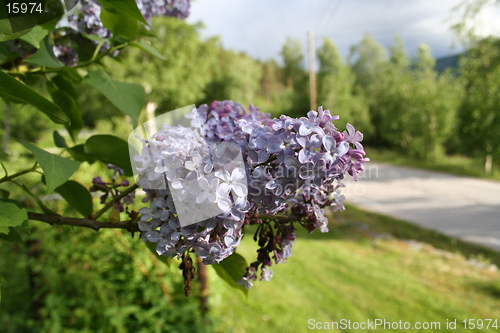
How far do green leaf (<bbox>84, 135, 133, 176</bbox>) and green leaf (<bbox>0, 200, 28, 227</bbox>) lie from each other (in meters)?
0.19

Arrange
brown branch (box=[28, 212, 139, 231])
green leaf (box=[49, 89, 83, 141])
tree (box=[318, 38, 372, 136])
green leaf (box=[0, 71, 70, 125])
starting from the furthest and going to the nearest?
tree (box=[318, 38, 372, 136]), green leaf (box=[49, 89, 83, 141]), brown branch (box=[28, 212, 139, 231]), green leaf (box=[0, 71, 70, 125])

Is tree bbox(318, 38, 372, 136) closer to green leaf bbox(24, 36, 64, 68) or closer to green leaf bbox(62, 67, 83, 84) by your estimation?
green leaf bbox(62, 67, 83, 84)

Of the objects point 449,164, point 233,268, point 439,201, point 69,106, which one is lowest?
point 439,201

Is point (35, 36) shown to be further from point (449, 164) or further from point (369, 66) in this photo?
point (369, 66)

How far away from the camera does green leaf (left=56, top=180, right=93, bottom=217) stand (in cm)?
78

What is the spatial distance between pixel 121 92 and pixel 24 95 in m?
0.24

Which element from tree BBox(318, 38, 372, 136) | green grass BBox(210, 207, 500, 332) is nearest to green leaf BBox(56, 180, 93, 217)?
green grass BBox(210, 207, 500, 332)

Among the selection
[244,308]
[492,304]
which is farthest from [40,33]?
[492,304]

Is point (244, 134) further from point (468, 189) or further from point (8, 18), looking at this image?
point (468, 189)

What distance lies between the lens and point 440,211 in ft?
24.7

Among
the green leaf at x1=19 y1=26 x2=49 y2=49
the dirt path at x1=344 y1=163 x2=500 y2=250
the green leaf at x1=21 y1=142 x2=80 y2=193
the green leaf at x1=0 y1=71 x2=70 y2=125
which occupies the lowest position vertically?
the dirt path at x1=344 y1=163 x2=500 y2=250

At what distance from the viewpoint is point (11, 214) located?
56 centimetres

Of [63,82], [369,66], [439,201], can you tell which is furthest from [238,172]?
[369,66]

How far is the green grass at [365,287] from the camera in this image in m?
3.23
